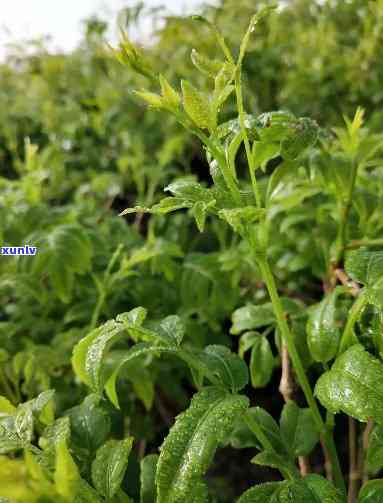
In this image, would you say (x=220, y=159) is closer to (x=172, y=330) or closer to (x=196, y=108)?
(x=196, y=108)

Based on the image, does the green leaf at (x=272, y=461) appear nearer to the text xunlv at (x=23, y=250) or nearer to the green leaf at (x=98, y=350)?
the green leaf at (x=98, y=350)

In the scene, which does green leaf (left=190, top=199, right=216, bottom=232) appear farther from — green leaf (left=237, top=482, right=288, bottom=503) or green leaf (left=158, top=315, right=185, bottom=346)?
green leaf (left=237, top=482, right=288, bottom=503)

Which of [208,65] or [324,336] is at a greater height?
[208,65]

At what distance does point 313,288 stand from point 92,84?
5.03 ft

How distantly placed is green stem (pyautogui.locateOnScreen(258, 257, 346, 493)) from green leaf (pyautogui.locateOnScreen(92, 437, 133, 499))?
0.21 meters

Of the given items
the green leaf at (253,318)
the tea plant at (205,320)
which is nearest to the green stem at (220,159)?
the tea plant at (205,320)

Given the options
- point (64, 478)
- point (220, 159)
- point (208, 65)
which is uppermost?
point (208, 65)

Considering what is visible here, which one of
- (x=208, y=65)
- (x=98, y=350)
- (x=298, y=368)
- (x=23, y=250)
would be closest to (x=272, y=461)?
(x=298, y=368)

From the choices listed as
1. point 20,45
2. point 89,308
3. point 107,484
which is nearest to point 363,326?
point 107,484

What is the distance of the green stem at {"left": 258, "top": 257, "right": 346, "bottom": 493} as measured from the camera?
58cm

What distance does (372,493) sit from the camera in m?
0.53

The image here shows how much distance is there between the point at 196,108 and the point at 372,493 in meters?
0.44

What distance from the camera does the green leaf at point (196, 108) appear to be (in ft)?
1.80

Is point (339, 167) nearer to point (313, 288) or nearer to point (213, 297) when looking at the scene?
point (213, 297)
